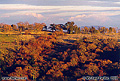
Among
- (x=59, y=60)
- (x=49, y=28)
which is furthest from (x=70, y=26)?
(x=59, y=60)

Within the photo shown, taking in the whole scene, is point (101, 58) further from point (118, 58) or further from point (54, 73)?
point (54, 73)

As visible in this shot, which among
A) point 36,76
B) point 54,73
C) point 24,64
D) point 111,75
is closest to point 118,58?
point 111,75

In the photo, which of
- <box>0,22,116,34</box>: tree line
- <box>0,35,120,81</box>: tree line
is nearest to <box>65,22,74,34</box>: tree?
<box>0,22,116,34</box>: tree line

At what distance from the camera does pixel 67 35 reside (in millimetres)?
14719

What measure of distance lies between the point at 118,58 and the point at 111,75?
200cm

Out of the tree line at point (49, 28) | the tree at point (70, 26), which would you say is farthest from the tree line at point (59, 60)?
the tree line at point (49, 28)

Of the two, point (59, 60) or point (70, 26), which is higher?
point (70, 26)

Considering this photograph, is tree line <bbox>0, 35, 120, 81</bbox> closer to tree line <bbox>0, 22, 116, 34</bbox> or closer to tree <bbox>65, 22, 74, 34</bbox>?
tree <bbox>65, 22, 74, 34</bbox>

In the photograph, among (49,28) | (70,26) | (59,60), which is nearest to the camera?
(59,60)

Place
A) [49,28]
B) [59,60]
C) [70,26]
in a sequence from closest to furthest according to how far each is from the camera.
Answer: [59,60] < [70,26] < [49,28]

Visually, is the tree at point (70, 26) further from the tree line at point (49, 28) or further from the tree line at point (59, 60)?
the tree line at point (59, 60)

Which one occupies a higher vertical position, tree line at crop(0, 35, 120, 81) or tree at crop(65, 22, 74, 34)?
tree at crop(65, 22, 74, 34)

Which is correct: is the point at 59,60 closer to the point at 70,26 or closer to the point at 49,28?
the point at 70,26

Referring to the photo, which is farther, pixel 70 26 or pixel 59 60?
pixel 70 26
